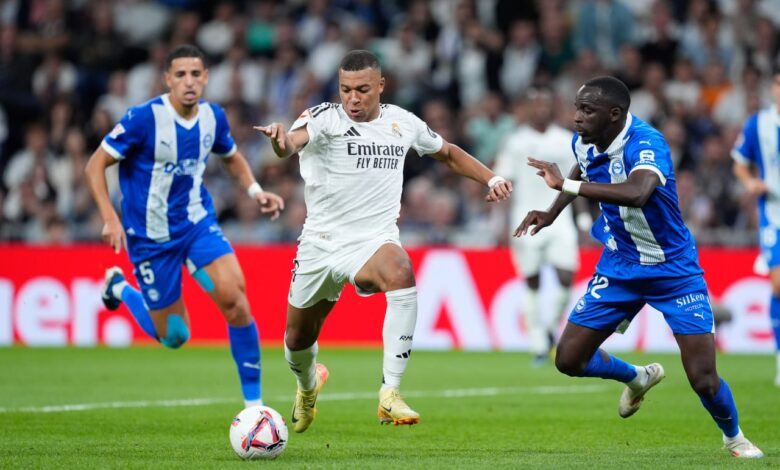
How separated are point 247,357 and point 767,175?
5.84m

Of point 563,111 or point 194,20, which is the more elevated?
point 194,20

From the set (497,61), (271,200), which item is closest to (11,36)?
(497,61)

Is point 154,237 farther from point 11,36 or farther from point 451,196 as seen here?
point 11,36

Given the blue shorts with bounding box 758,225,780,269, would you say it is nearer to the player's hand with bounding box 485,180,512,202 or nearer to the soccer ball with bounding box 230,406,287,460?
the player's hand with bounding box 485,180,512,202

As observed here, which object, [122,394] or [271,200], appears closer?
[271,200]

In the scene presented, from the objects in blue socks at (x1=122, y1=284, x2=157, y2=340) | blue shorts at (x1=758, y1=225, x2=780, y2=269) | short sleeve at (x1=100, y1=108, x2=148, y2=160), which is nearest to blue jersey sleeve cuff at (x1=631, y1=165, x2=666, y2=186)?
short sleeve at (x1=100, y1=108, x2=148, y2=160)

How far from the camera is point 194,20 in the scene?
22.5 m

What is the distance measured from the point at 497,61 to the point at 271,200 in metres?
12.4

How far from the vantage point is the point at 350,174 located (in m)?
8.71

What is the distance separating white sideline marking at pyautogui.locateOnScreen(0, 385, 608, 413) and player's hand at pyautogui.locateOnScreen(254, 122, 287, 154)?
3.84 m

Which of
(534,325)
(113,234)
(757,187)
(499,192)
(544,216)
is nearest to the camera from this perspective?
(544,216)

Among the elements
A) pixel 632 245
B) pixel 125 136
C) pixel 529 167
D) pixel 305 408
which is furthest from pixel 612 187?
pixel 529 167

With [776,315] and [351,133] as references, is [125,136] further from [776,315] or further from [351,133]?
[776,315]

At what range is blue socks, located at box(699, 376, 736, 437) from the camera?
786 cm
